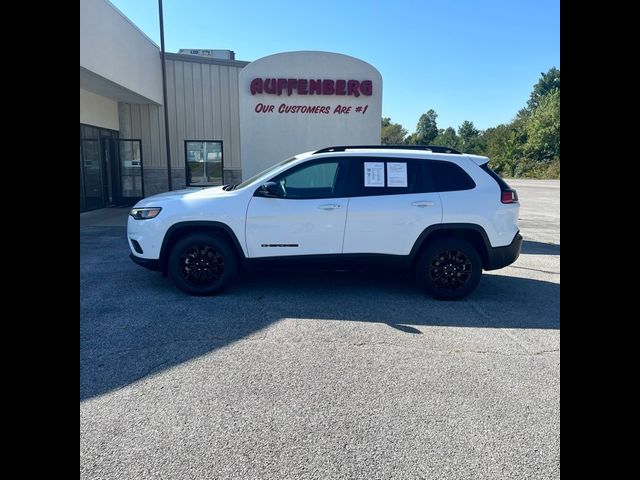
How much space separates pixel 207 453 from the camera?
7.61 ft

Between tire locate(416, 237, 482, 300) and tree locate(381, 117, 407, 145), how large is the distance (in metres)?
77.6

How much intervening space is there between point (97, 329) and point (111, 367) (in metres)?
0.93

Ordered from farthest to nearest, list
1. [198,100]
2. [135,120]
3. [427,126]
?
[427,126] → [135,120] → [198,100]

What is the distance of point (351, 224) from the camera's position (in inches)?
194

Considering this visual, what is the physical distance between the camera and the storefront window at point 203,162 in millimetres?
15109

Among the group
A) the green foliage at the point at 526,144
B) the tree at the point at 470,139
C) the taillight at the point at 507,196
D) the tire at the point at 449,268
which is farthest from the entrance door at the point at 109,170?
the tree at the point at 470,139

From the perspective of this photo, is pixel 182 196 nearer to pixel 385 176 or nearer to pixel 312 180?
pixel 312 180

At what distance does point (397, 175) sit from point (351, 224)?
2.84ft

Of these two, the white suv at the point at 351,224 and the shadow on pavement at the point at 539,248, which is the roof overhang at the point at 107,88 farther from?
the shadow on pavement at the point at 539,248

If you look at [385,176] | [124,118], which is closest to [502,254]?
[385,176]

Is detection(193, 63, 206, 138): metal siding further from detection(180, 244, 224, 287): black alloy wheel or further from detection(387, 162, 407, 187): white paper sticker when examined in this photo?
detection(387, 162, 407, 187): white paper sticker

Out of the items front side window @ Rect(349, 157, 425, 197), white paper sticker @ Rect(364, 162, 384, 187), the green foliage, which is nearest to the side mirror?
front side window @ Rect(349, 157, 425, 197)
